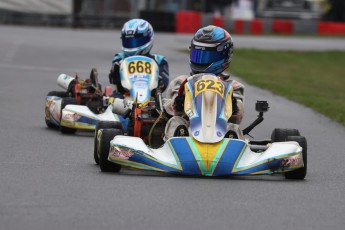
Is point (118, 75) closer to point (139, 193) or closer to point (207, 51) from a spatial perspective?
point (207, 51)

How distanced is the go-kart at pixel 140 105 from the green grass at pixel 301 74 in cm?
373

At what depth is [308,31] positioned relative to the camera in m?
46.7

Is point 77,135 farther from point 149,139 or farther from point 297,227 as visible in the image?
point 297,227

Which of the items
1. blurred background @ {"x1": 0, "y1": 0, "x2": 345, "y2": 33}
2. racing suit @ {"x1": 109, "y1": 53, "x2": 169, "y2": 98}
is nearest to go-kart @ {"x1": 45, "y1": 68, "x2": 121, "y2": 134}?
racing suit @ {"x1": 109, "y1": 53, "x2": 169, "y2": 98}

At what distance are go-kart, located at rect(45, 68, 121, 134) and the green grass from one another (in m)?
3.73

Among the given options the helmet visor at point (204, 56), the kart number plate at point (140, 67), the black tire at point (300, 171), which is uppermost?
the helmet visor at point (204, 56)

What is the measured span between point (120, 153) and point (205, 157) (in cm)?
64

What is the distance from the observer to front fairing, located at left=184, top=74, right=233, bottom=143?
8.21m

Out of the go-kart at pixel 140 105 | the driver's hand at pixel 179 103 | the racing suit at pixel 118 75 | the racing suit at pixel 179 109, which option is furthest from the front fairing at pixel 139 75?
the driver's hand at pixel 179 103

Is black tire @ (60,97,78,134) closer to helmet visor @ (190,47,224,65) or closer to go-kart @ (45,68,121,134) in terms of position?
go-kart @ (45,68,121,134)

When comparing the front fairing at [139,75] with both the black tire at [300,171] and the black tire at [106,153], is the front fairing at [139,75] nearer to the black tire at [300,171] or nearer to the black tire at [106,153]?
the black tire at [106,153]

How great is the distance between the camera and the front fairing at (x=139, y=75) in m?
11.8

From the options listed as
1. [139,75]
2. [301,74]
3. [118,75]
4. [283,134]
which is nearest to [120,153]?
[283,134]

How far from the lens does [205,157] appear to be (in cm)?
803
